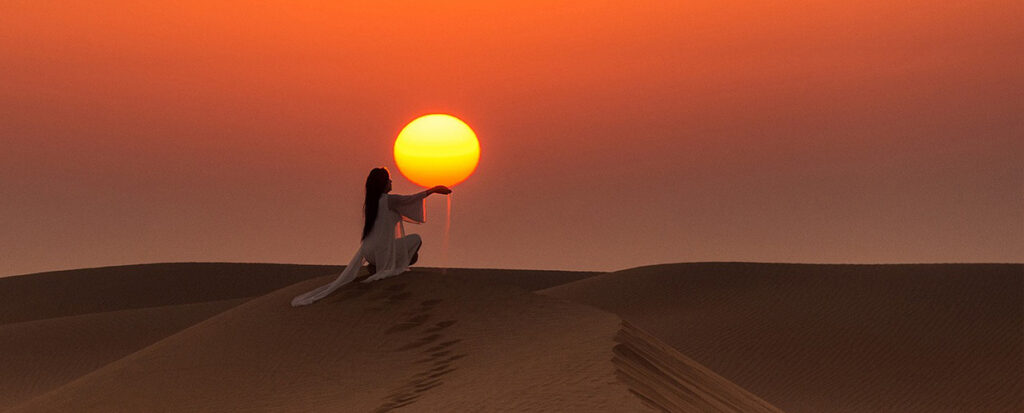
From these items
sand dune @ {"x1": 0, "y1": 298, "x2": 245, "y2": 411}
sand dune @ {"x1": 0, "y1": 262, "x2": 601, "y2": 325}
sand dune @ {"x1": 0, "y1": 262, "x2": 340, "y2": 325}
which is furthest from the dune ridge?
sand dune @ {"x1": 0, "y1": 262, "x2": 340, "y2": 325}

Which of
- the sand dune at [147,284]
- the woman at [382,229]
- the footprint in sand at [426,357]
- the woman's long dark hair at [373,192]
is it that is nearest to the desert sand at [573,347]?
the footprint in sand at [426,357]

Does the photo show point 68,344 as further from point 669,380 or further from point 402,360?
point 669,380

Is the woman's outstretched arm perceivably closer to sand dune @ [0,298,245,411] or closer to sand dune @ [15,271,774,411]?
sand dune @ [15,271,774,411]

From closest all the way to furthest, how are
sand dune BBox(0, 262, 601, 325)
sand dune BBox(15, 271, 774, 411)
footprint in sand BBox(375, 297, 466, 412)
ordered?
sand dune BBox(15, 271, 774, 411), footprint in sand BBox(375, 297, 466, 412), sand dune BBox(0, 262, 601, 325)

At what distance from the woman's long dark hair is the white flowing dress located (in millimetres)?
62

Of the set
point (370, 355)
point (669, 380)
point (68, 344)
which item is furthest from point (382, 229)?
point (68, 344)

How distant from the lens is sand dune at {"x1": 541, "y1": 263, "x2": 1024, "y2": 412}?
2214 centimetres

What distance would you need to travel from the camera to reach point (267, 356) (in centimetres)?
1366

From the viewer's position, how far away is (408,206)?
48.3 feet

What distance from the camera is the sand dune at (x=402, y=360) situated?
30.6 feet

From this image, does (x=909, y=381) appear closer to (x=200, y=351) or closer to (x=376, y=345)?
(x=376, y=345)

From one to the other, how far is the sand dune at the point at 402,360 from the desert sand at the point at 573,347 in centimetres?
4

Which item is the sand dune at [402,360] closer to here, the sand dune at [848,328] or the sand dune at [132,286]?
the sand dune at [848,328]

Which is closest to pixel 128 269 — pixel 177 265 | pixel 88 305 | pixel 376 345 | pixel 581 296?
pixel 177 265
